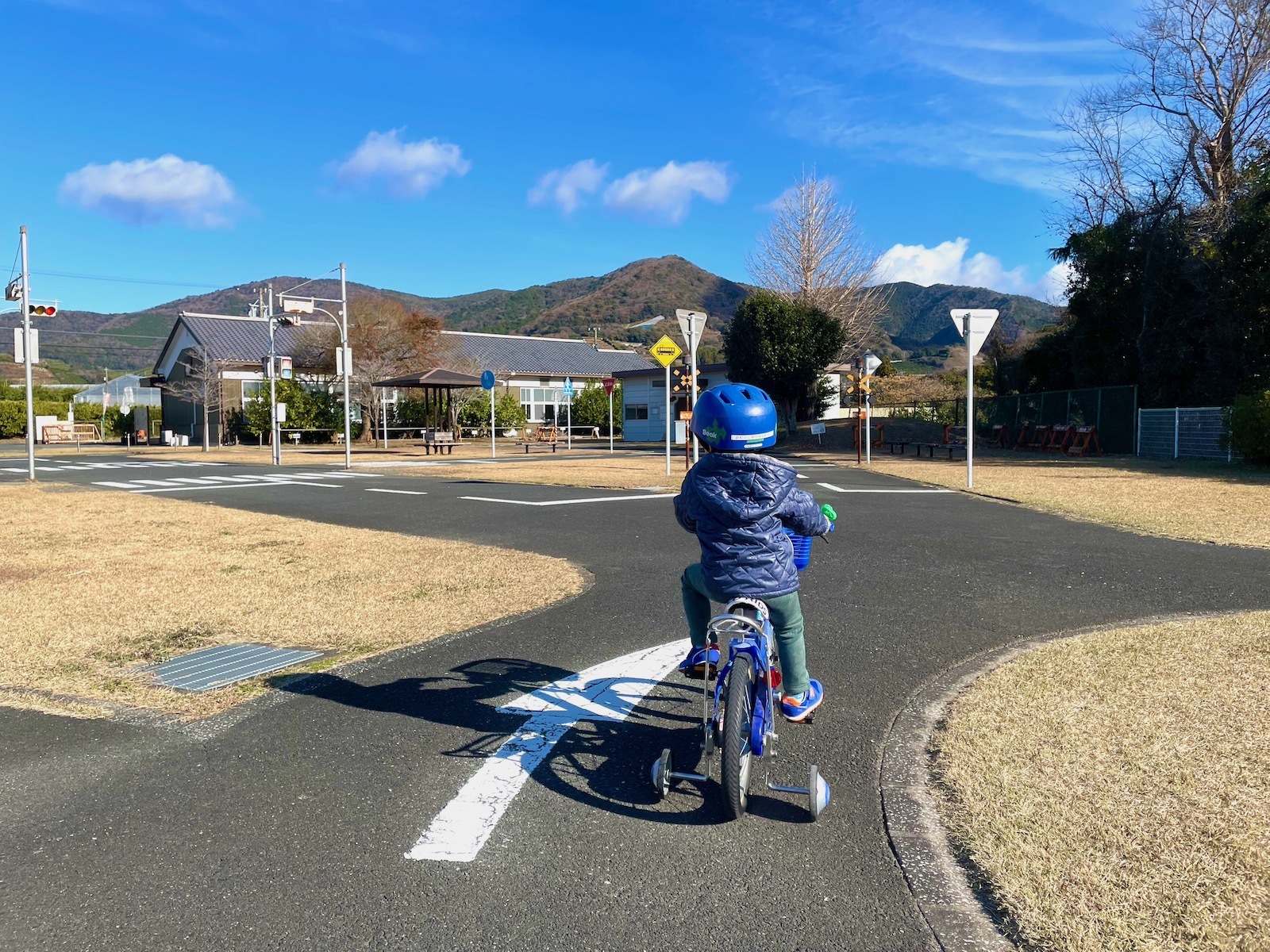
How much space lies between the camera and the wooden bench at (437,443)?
35.4m

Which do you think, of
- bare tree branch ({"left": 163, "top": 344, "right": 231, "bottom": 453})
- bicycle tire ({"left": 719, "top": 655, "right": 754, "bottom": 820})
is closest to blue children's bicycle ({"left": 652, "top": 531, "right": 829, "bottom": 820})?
bicycle tire ({"left": 719, "top": 655, "right": 754, "bottom": 820})

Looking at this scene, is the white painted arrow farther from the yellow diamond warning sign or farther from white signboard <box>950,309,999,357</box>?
the yellow diamond warning sign

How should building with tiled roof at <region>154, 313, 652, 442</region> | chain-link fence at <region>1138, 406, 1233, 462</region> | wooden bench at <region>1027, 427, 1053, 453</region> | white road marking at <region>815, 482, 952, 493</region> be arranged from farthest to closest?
building with tiled roof at <region>154, 313, 652, 442</region> → wooden bench at <region>1027, 427, 1053, 453</region> → chain-link fence at <region>1138, 406, 1233, 462</region> → white road marking at <region>815, 482, 952, 493</region>

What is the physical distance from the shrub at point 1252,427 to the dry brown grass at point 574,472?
40.7 feet

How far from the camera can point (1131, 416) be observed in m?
26.9

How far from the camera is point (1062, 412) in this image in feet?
101

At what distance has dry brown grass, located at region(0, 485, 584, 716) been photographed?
5383mm

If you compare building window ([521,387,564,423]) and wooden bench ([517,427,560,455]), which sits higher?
building window ([521,387,564,423])

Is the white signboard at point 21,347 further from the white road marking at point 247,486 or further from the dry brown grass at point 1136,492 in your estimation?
the dry brown grass at point 1136,492

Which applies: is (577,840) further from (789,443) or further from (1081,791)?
(789,443)

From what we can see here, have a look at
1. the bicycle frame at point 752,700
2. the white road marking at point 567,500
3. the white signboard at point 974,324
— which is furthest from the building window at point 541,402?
the bicycle frame at point 752,700

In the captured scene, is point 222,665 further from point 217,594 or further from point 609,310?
point 609,310

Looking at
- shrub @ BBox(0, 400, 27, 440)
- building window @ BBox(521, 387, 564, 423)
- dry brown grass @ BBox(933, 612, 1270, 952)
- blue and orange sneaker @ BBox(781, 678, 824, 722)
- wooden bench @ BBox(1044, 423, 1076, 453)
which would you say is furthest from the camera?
building window @ BBox(521, 387, 564, 423)

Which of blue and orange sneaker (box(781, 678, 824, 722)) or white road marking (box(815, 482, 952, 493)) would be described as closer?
blue and orange sneaker (box(781, 678, 824, 722))
